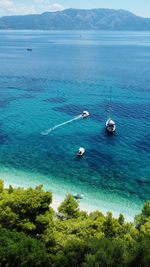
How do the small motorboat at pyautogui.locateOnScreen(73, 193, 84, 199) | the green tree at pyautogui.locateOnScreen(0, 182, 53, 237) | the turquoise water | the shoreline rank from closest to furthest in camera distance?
the green tree at pyautogui.locateOnScreen(0, 182, 53, 237) → the shoreline → the small motorboat at pyautogui.locateOnScreen(73, 193, 84, 199) → the turquoise water

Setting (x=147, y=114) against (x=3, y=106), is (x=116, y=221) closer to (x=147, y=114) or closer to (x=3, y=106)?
(x=147, y=114)

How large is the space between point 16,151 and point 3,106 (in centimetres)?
3222

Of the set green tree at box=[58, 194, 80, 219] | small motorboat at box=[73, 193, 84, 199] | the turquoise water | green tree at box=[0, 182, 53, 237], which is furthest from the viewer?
the turquoise water

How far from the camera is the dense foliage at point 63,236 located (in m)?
20.5

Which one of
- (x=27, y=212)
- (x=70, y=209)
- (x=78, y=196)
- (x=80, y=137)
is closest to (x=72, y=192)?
(x=78, y=196)

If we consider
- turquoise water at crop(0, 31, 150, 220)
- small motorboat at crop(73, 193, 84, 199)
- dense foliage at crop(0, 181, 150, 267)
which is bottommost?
dense foliage at crop(0, 181, 150, 267)

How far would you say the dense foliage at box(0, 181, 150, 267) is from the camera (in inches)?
808

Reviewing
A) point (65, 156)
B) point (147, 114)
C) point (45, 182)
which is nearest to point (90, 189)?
point (45, 182)

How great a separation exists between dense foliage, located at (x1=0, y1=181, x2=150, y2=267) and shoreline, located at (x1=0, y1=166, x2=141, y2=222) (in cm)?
682

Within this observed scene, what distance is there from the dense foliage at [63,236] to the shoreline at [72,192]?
22.4 feet

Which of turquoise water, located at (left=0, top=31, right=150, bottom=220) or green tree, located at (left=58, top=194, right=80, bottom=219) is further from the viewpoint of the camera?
turquoise water, located at (left=0, top=31, right=150, bottom=220)

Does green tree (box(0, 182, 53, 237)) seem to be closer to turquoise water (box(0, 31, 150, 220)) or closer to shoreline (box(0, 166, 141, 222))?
shoreline (box(0, 166, 141, 222))

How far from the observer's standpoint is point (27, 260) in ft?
66.9

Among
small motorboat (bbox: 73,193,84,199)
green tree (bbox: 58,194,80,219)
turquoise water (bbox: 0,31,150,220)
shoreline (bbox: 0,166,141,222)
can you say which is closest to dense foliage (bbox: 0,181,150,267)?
green tree (bbox: 58,194,80,219)
